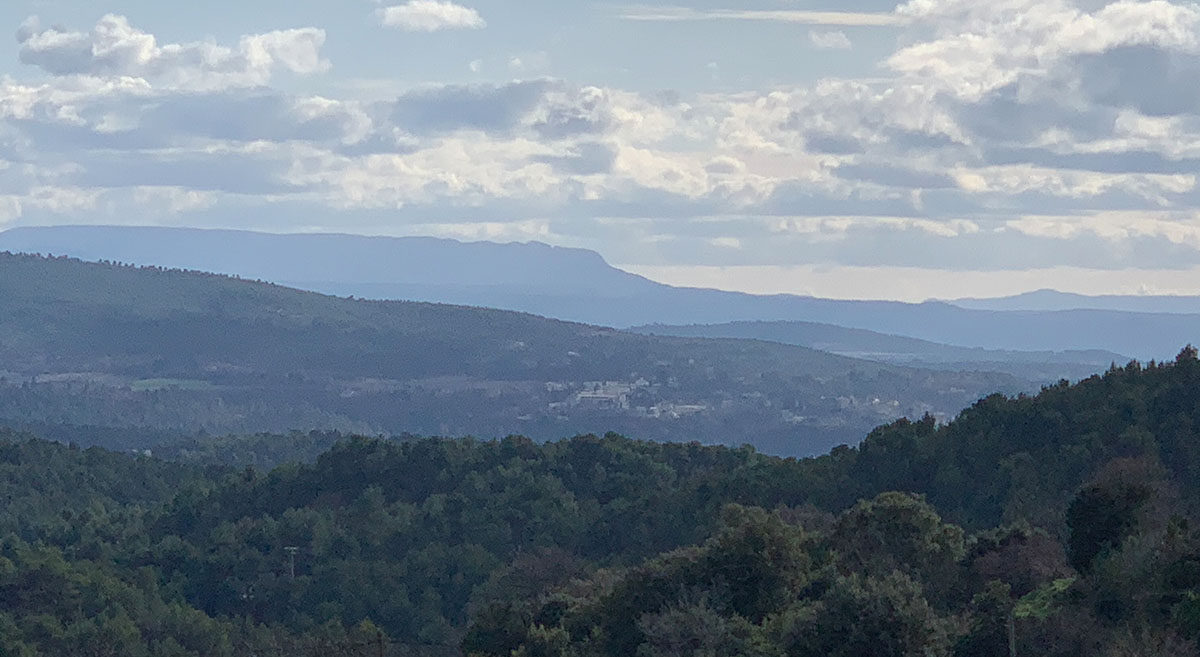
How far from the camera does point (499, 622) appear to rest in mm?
41812

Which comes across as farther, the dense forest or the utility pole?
the utility pole

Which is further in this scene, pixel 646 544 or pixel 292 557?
pixel 292 557

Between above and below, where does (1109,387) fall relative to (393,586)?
above

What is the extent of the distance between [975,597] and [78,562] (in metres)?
42.8

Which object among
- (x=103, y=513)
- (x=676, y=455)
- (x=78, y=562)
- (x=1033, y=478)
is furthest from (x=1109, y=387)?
(x=103, y=513)

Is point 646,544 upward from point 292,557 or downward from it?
upward

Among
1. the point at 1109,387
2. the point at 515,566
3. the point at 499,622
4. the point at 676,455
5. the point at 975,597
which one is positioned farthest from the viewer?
the point at 676,455

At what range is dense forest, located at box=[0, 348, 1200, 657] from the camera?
29703 mm

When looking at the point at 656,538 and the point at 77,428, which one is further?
the point at 77,428

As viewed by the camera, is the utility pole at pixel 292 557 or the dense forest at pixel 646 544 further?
the utility pole at pixel 292 557

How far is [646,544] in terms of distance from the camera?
64.6 meters

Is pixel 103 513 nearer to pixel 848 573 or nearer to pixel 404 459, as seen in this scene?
pixel 404 459

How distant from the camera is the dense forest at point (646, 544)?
2970cm

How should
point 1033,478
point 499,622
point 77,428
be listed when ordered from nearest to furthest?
point 499,622
point 1033,478
point 77,428
